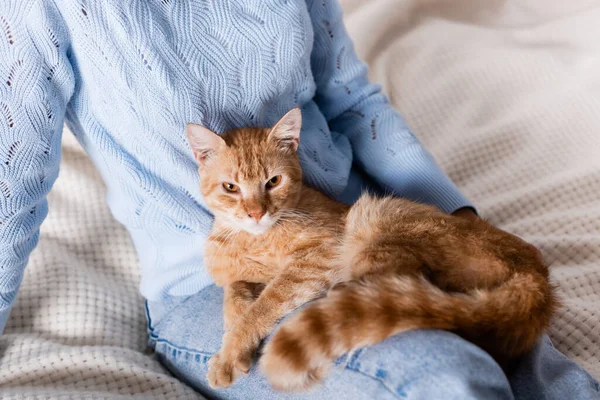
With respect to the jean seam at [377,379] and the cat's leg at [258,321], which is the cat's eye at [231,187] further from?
the jean seam at [377,379]

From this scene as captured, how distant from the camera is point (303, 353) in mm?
892

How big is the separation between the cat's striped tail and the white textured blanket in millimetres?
420

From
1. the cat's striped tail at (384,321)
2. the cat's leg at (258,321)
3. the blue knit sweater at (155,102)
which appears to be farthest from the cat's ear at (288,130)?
the cat's striped tail at (384,321)

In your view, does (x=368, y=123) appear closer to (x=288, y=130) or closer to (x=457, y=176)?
(x=288, y=130)

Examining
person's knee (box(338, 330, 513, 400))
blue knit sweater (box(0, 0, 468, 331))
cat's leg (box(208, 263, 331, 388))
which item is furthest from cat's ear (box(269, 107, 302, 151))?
person's knee (box(338, 330, 513, 400))

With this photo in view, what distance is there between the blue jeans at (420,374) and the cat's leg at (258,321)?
50 mm

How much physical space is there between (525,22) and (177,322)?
2.06 metres

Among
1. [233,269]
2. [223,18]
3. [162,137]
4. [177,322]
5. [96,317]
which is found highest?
[223,18]

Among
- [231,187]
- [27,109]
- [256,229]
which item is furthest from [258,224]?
[27,109]

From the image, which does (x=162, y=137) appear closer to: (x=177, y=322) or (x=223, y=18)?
(x=223, y=18)

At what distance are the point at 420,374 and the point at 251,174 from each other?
2.05 feet

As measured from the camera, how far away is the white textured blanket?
4.41 ft

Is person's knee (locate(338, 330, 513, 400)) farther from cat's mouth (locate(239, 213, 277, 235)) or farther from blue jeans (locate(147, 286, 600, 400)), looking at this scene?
cat's mouth (locate(239, 213, 277, 235))

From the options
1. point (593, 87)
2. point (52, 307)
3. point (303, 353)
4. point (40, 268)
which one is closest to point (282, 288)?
point (303, 353)
